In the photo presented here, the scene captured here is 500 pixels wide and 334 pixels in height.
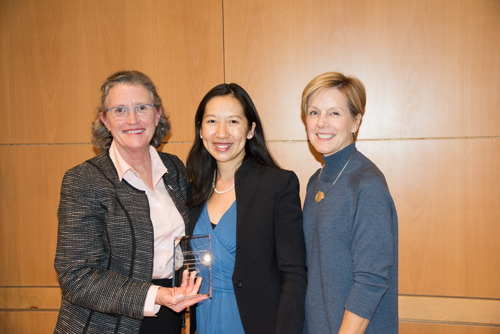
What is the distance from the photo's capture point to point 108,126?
5.98 ft

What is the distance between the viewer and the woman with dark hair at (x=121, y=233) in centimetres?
150

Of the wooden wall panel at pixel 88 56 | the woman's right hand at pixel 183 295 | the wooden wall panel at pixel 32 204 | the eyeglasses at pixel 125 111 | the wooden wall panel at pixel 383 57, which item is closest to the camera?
the woman's right hand at pixel 183 295

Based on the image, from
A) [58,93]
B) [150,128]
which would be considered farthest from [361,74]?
[58,93]

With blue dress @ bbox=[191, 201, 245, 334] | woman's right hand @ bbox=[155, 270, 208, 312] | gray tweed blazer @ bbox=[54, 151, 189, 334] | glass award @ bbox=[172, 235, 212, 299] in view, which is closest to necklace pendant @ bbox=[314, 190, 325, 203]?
blue dress @ bbox=[191, 201, 245, 334]

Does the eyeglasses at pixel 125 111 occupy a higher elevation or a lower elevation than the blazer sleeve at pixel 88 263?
higher

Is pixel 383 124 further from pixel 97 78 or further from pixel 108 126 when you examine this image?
pixel 97 78

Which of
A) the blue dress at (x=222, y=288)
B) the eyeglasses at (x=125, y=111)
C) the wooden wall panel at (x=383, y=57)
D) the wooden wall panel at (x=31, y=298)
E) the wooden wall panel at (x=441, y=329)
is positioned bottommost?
the wooden wall panel at (x=441, y=329)

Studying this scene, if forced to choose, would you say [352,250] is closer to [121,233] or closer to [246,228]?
[246,228]

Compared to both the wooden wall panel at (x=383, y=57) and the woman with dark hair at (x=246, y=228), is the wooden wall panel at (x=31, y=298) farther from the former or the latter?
the wooden wall panel at (x=383, y=57)

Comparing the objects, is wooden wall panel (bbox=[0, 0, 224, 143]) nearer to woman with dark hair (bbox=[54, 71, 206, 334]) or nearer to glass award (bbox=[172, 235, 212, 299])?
woman with dark hair (bbox=[54, 71, 206, 334])

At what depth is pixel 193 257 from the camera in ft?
5.02

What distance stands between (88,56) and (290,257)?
8.29 feet

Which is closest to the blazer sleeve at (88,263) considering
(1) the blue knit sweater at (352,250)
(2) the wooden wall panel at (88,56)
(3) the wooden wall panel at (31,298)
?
(1) the blue knit sweater at (352,250)

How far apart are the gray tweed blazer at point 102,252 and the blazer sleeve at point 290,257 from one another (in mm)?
617
